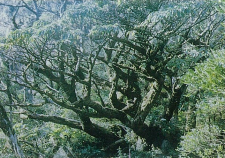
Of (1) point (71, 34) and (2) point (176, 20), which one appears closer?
(1) point (71, 34)

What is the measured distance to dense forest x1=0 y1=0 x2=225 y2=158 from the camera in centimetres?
508

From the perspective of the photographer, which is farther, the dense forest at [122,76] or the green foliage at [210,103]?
the dense forest at [122,76]

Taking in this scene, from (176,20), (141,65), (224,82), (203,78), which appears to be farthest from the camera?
(141,65)

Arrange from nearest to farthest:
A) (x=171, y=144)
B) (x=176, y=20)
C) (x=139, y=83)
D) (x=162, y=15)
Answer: (x=162, y=15) → (x=176, y=20) → (x=171, y=144) → (x=139, y=83)

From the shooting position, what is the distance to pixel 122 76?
926cm

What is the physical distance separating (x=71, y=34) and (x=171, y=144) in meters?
5.51

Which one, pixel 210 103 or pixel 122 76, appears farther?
pixel 122 76

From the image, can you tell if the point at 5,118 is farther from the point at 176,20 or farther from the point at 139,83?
the point at 139,83

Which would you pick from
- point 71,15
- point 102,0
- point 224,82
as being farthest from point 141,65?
point 224,82

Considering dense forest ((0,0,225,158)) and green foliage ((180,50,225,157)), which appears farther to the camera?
dense forest ((0,0,225,158))

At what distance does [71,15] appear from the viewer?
574 centimetres

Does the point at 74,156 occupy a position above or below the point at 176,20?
below

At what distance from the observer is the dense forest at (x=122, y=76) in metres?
5.08

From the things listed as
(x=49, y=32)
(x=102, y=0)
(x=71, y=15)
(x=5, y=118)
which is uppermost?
(x=102, y=0)
